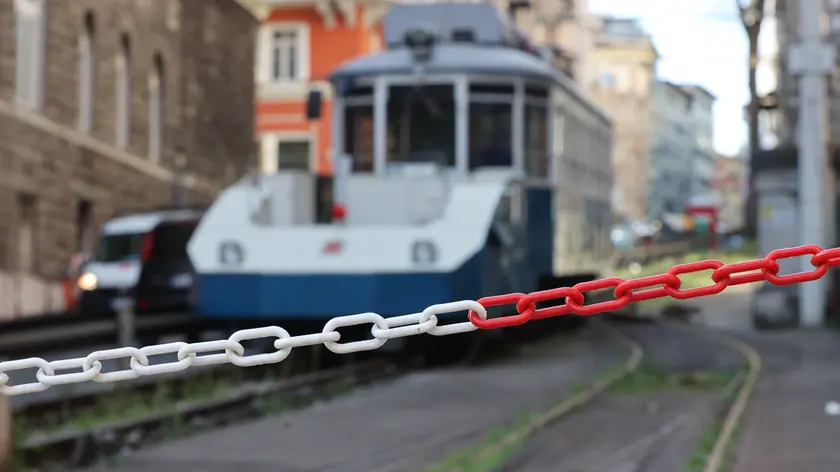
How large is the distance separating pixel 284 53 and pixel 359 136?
26.1 meters

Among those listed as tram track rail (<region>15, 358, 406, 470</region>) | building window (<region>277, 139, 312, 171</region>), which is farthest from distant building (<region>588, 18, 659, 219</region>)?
tram track rail (<region>15, 358, 406, 470</region>)

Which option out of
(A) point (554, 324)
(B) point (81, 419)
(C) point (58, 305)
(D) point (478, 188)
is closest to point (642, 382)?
(D) point (478, 188)

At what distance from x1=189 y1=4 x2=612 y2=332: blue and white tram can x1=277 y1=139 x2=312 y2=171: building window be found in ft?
75.5

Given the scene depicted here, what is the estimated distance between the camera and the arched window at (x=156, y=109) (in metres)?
27.0

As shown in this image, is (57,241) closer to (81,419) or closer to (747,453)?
(81,419)

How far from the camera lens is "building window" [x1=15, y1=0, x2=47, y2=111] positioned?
20484 mm

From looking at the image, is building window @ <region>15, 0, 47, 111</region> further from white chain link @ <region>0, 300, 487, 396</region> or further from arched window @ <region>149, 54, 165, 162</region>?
white chain link @ <region>0, 300, 487, 396</region>

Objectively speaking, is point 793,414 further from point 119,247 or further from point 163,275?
point 119,247

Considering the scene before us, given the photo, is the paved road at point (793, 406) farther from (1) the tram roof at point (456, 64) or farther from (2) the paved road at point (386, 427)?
(1) the tram roof at point (456, 64)

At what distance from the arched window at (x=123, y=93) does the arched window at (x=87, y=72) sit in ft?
4.13

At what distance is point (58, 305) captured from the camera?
21.6 m

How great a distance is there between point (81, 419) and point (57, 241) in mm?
12995

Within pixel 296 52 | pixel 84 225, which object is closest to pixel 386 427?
pixel 84 225

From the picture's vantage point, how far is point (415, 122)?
48.4ft
